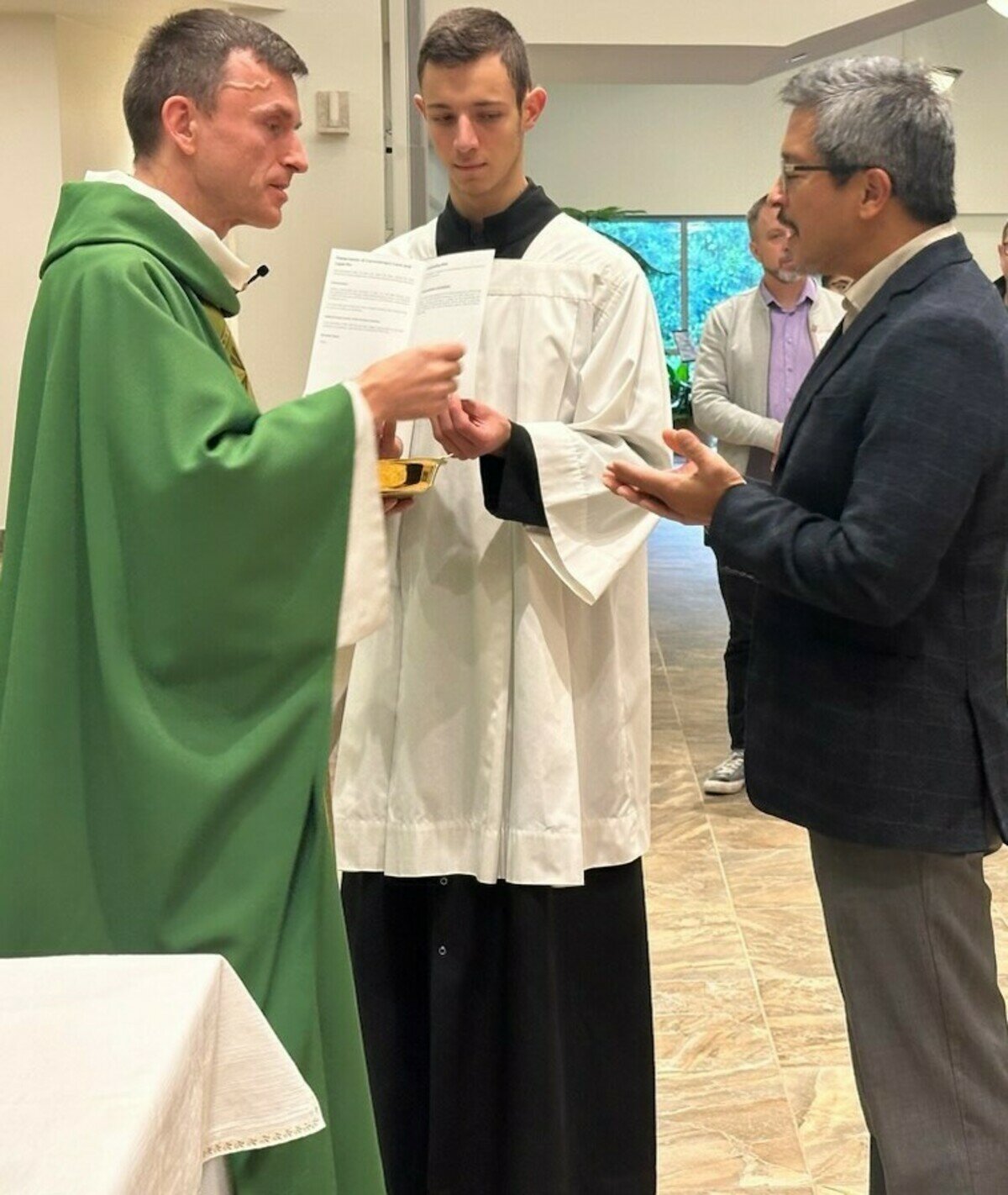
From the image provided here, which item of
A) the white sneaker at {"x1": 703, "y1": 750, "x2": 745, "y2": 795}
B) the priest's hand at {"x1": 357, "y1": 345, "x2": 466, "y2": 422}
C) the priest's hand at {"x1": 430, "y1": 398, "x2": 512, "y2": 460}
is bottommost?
the white sneaker at {"x1": 703, "y1": 750, "x2": 745, "y2": 795}

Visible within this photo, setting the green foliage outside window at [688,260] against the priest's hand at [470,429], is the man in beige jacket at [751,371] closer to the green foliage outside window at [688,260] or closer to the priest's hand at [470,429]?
the priest's hand at [470,429]

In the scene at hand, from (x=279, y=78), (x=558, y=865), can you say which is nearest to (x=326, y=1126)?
(x=558, y=865)

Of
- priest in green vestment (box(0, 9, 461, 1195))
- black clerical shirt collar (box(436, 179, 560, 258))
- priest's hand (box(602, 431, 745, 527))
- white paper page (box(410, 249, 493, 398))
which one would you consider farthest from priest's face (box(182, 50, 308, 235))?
priest's hand (box(602, 431, 745, 527))

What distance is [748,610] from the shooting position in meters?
4.91

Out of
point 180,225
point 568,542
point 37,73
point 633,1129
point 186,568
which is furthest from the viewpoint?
point 37,73

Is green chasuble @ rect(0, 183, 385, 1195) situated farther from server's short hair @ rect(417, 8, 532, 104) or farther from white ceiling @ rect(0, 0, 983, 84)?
white ceiling @ rect(0, 0, 983, 84)

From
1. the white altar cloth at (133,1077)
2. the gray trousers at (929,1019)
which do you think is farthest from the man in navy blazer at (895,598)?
the white altar cloth at (133,1077)

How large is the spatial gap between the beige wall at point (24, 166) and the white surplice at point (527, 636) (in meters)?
4.75

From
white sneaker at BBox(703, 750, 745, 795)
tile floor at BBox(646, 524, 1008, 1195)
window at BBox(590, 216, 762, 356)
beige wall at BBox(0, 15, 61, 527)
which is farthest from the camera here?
window at BBox(590, 216, 762, 356)

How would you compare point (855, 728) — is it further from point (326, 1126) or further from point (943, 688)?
point (326, 1126)

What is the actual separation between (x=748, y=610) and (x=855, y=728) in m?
2.96

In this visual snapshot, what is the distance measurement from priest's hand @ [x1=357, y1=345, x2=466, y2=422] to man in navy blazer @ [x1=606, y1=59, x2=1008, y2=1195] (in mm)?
282

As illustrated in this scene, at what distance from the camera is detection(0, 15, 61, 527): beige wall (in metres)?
6.59

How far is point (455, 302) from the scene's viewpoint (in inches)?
86.5
